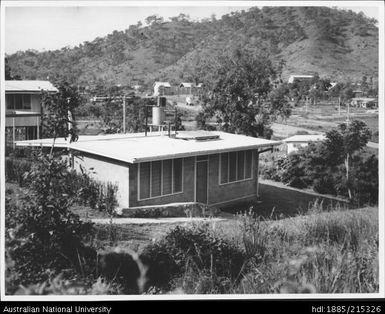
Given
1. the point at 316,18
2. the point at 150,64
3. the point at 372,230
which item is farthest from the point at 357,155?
the point at 150,64

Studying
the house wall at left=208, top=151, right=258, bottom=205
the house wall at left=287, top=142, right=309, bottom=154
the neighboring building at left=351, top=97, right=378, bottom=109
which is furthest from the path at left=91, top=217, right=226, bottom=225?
the neighboring building at left=351, top=97, right=378, bottom=109

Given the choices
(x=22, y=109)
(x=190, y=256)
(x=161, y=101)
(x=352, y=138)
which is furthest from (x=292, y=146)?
(x=190, y=256)

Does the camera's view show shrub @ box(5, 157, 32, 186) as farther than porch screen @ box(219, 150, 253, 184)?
No

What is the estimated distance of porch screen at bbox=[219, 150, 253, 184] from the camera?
17797 millimetres

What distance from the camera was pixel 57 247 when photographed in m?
8.82

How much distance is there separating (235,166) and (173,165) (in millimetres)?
3146

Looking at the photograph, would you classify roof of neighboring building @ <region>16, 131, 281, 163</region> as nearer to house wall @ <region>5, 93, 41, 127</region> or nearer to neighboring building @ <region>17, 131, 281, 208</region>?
neighboring building @ <region>17, 131, 281, 208</region>

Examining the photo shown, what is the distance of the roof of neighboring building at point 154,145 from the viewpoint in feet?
47.5

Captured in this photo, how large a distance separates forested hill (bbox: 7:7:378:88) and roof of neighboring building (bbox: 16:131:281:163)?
39.0m

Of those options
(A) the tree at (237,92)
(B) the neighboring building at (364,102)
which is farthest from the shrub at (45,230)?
(B) the neighboring building at (364,102)

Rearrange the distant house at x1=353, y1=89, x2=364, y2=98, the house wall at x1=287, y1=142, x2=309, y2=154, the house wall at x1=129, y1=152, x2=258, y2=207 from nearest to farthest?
the house wall at x1=129, y1=152, x2=258, y2=207 → the house wall at x1=287, y1=142, x2=309, y2=154 → the distant house at x1=353, y1=89, x2=364, y2=98

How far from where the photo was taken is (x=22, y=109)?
87.2 feet

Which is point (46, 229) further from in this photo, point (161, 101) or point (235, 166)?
point (161, 101)

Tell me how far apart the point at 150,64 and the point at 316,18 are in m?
29.1
